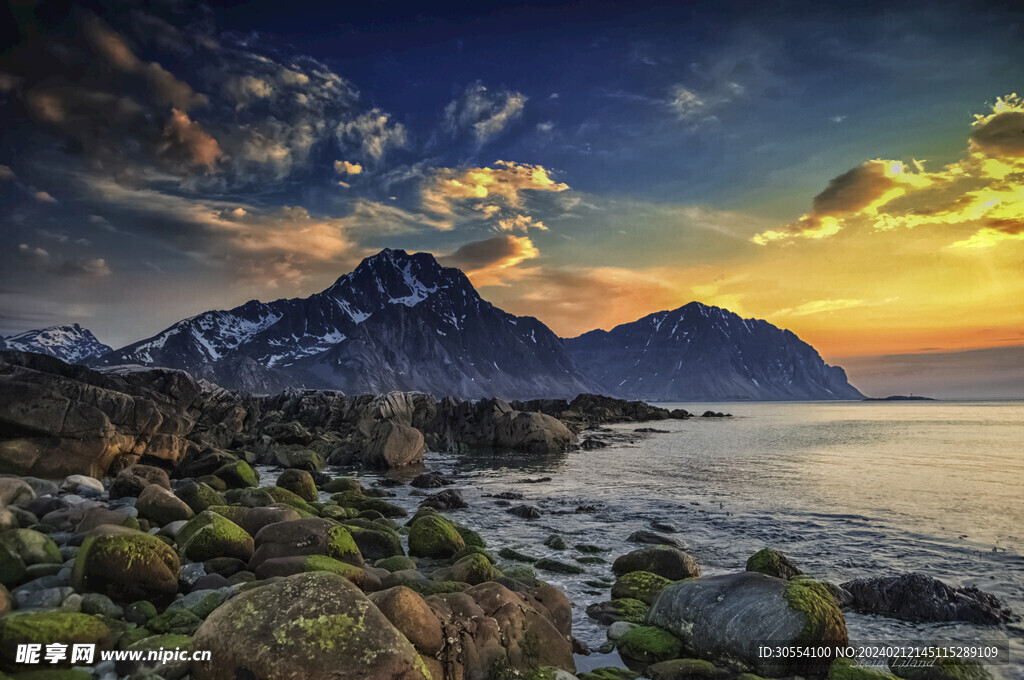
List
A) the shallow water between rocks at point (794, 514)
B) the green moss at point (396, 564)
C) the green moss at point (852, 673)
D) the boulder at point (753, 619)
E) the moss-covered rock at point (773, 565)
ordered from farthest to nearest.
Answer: the shallow water between rocks at point (794, 514) → the moss-covered rock at point (773, 565) → the green moss at point (396, 564) → the boulder at point (753, 619) → the green moss at point (852, 673)

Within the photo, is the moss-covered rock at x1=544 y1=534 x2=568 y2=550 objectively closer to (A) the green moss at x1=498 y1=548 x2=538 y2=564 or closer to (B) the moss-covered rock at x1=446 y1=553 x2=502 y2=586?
(A) the green moss at x1=498 y1=548 x2=538 y2=564

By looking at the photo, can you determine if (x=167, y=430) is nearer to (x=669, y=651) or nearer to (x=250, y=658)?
(x=250, y=658)

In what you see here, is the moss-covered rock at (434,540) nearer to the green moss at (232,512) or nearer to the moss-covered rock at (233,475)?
the green moss at (232,512)

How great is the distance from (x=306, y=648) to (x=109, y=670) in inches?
110

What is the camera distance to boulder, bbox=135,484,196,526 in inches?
498

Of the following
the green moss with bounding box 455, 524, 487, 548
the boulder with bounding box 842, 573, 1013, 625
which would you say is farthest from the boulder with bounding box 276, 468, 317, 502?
the boulder with bounding box 842, 573, 1013, 625

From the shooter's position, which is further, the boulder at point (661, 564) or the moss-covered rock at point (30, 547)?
the boulder at point (661, 564)

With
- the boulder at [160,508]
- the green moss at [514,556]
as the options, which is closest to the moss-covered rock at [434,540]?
the green moss at [514,556]

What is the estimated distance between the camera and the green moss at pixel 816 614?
27.4ft

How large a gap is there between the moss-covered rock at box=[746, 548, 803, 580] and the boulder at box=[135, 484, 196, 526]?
14.4 meters

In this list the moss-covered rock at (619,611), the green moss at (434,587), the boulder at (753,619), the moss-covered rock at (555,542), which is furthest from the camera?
the moss-covered rock at (555,542)

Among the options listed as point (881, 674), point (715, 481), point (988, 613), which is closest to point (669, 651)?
point (881, 674)

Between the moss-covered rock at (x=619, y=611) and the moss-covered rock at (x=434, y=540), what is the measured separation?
5167mm

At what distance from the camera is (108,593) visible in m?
8.02
